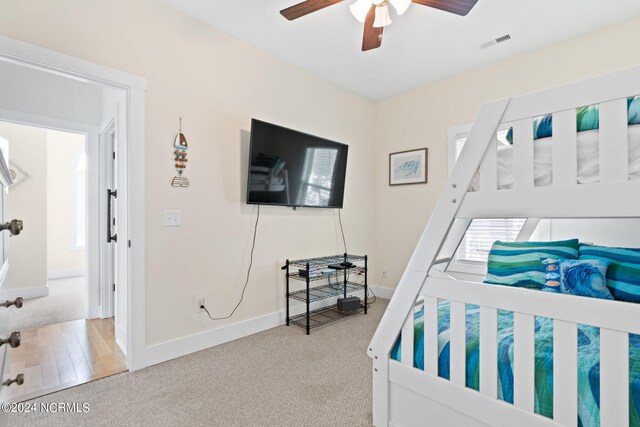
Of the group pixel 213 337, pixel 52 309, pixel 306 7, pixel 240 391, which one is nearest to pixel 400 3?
pixel 306 7

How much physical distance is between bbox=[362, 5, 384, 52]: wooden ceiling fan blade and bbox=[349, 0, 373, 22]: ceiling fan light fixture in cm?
2

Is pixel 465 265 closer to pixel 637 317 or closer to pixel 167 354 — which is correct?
pixel 637 317

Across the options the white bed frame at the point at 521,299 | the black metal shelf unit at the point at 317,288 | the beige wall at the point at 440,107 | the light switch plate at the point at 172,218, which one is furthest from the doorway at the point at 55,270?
the beige wall at the point at 440,107

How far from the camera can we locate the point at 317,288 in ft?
11.0

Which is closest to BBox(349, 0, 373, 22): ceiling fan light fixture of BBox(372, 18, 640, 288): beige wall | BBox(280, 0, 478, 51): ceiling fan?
BBox(280, 0, 478, 51): ceiling fan

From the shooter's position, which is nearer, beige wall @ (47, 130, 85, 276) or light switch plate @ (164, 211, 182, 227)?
light switch plate @ (164, 211, 182, 227)

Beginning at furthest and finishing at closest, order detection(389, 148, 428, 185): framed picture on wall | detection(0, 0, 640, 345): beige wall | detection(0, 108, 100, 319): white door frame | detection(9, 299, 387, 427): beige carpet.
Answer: detection(389, 148, 428, 185): framed picture on wall, detection(0, 108, 100, 319): white door frame, detection(0, 0, 640, 345): beige wall, detection(9, 299, 387, 427): beige carpet

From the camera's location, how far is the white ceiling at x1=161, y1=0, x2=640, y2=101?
2314 mm

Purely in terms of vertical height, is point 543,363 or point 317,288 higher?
point 543,363

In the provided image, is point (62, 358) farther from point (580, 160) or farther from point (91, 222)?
point (580, 160)

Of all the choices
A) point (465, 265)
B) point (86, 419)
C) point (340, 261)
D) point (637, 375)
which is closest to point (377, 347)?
point (637, 375)

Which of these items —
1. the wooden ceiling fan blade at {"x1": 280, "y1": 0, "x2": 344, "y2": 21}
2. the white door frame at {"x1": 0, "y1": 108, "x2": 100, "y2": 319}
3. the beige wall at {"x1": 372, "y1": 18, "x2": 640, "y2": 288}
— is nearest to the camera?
the wooden ceiling fan blade at {"x1": 280, "y1": 0, "x2": 344, "y2": 21}

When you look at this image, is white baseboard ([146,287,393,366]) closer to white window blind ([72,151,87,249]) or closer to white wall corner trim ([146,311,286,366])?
white wall corner trim ([146,311,286,366])

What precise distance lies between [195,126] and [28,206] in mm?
3352
